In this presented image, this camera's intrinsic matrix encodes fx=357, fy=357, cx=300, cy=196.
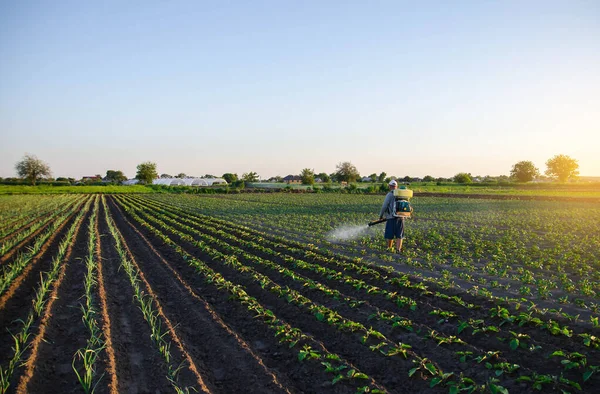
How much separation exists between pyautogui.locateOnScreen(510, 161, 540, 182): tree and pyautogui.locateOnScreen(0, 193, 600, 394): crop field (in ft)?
269

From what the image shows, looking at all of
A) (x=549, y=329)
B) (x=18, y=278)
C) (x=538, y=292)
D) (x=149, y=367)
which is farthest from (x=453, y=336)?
(x=18, y=278)

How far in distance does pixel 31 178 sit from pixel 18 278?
86327mm

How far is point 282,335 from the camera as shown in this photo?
492 centimetres

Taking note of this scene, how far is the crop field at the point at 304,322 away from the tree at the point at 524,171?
82109 millimetres

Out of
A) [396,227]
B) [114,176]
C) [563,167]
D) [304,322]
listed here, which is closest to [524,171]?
[563,167]

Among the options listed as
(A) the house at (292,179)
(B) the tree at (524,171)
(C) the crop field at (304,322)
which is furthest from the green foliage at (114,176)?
(C) the crop field at (304,322)

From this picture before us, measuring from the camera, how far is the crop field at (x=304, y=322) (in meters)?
3.82

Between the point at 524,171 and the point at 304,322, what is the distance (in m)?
91.0

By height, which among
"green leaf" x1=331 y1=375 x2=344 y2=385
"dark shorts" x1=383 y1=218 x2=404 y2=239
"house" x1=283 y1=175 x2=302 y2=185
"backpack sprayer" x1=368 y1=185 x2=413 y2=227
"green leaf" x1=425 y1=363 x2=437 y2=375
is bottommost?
"green leaf" x1=331 y1=375 x2=344 y2=385

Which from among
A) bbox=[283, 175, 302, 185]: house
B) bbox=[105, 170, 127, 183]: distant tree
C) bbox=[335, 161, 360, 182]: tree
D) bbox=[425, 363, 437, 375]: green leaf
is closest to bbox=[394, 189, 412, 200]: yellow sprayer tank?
bbox=[425, 363, 437, 375]: green leaf

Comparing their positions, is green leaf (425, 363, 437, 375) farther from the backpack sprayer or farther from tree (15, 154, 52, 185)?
tree (15, 154, 52, 185)

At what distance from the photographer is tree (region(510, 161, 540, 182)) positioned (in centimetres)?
7972

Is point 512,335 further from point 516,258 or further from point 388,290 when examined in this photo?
point 516,258

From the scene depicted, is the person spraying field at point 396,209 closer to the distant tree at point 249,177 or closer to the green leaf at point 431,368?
the green leaf at point 431,368
